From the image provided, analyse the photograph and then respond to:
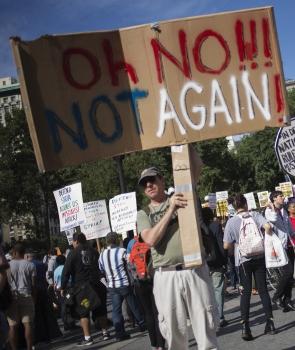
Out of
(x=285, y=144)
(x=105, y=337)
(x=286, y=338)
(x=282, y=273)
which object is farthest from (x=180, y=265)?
(x=105, y=337)

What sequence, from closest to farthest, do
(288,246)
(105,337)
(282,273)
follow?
(282,273)
(288,246)
(105,337)

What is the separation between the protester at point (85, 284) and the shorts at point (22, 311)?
35.4 inches

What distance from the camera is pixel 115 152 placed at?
3928mm

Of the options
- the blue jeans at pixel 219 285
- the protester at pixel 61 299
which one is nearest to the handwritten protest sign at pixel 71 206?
the protester at pixel 61 299

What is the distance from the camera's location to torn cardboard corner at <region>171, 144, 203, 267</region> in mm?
3846

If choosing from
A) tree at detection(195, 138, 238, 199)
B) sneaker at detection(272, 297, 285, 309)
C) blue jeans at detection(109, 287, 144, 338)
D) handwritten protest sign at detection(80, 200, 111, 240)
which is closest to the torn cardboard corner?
sneaker at detection(272, 297, 285, 309)

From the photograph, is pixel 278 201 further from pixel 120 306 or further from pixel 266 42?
pixel 266 42

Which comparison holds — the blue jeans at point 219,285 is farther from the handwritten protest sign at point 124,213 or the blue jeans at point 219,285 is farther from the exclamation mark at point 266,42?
the exclamation mark at point 266,42

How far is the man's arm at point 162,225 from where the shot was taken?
3859mm

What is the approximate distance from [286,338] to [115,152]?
Result: 160 inches

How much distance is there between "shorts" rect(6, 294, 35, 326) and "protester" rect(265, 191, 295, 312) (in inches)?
149

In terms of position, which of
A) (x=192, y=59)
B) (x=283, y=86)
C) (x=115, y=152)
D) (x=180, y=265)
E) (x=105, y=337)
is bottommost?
(x=105, y=337)

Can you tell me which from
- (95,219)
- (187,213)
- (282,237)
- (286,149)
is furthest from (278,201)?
(95,219)

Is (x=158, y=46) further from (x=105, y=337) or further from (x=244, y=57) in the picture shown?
(x=105, y=337)
